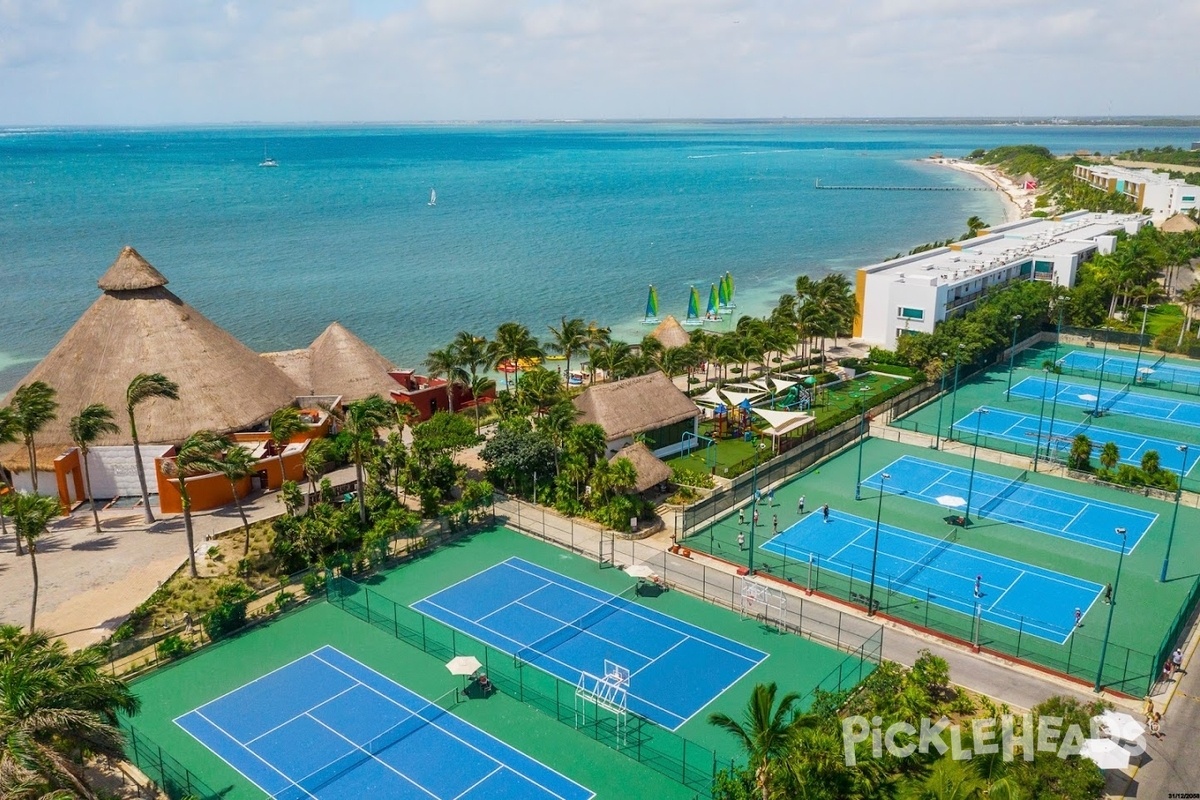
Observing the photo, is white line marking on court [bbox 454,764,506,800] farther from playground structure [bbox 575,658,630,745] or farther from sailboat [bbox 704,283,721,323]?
sailboat [bbox 704,283,721,323]

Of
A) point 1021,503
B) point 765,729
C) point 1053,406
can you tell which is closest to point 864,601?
point 1021,503

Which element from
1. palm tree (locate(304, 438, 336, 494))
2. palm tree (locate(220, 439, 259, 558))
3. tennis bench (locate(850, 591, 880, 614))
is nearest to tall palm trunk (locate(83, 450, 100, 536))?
palm tree (locate(220, 439, 259, 558))

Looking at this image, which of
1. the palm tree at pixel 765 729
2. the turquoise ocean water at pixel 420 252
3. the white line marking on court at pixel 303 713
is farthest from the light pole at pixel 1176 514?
the turquoise ocean water at pixel 420 252

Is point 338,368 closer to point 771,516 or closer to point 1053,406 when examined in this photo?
point 771,516

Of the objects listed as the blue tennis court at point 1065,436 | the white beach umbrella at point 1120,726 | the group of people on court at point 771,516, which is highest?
the white beach umbrella at point 1120,726

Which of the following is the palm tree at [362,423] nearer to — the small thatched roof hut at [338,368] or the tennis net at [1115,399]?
the small thatched roof hut at [338,368]

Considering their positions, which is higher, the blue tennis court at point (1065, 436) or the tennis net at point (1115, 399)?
the tennis net at point (1115, 399)

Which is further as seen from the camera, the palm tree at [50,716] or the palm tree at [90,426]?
the palm tree at [90,426]

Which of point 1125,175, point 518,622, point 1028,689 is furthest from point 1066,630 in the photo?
point 1125,175
